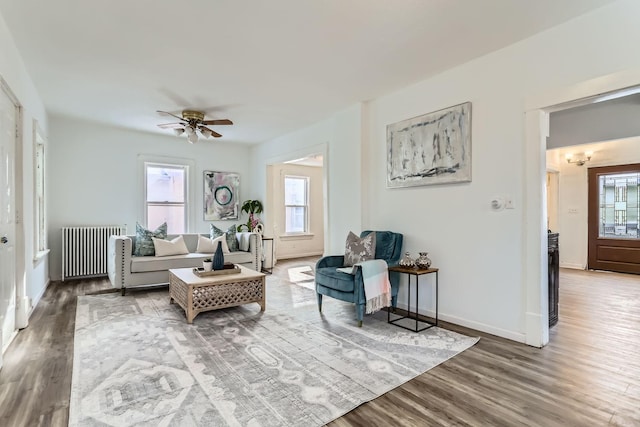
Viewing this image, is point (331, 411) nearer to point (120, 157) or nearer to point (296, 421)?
point (296, 421)

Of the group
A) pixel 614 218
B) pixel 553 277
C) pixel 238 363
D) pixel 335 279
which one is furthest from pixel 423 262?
pixel 614 218

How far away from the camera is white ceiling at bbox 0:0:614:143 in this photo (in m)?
2.48

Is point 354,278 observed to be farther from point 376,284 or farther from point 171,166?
point 171,166

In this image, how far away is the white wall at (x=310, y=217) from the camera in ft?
26.8

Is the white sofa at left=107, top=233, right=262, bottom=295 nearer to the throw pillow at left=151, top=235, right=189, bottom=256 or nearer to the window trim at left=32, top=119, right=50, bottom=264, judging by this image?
the throw pillow at left=151, top=235, right=189, bottom=256

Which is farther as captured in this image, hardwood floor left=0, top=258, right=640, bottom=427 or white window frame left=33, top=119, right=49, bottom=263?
white window frame left=33, top=119, right=49, bottom=263

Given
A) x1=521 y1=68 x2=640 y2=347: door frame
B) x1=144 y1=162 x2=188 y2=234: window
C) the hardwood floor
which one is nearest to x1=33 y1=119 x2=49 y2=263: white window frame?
x1=144 y1=162 x2=188 y2=234: window

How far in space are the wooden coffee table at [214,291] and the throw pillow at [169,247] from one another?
4.05 feet

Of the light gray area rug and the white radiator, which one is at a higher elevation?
the white radiator

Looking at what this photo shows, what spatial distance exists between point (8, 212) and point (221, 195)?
14.1ft

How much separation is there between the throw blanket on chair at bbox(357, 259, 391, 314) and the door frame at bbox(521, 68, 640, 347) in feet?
4.11

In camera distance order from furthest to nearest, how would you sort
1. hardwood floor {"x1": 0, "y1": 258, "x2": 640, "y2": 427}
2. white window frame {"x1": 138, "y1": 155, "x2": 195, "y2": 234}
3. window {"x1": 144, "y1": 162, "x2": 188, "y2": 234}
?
1. window {"x1": 144, "y1": 162, "x2": 188, "y2": 234}
2. white window frame {"x1": 138, "y1": 155, "x2": 195, "y2": 234}
3. hardwood floor {"x1": 0, "y1": 258, "x2": 640, "y2": 427}

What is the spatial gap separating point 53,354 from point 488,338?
3711 mm

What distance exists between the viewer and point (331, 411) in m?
1.94
